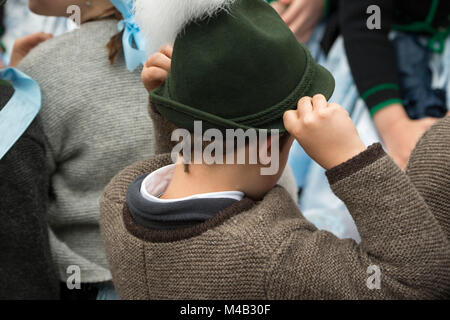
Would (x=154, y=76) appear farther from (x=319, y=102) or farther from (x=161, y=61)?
(x=319, y=102)

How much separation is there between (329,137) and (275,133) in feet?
0.21

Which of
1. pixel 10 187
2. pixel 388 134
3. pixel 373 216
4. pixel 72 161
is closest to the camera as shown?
pixel 373 216

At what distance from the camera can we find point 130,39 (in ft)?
3.08

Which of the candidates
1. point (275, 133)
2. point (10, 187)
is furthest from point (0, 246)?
point (275, 133)

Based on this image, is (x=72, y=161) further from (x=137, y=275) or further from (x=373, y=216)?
(x=373, y=216)

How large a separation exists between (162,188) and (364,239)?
0.96 ft

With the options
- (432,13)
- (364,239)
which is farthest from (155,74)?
(432,13)

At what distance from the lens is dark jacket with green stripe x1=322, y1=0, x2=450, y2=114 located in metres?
1.16

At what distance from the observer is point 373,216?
23.4 inches

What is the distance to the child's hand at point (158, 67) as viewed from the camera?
29.2 inches

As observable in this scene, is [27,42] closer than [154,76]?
A: No

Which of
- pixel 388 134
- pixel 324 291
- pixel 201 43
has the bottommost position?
pixel 388 134

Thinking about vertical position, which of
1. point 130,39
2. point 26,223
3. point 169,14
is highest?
point 169,14

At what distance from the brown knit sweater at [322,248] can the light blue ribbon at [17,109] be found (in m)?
0.32
